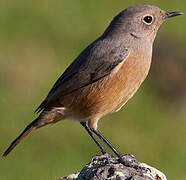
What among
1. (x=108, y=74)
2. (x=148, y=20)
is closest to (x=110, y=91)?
(x=108, y=74)

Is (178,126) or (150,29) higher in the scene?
(150,29)

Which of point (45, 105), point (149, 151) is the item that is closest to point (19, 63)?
point (149, 151)

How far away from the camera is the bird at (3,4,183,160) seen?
9.55 meters

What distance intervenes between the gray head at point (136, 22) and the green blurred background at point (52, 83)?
3.72m

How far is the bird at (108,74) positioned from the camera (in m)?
9.55

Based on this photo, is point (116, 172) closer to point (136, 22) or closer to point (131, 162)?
point (131, 162)

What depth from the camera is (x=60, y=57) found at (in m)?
16.4

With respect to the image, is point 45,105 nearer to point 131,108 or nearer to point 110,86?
point 110,86

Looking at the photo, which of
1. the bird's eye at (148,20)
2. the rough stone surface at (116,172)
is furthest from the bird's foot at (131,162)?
the bird's eye at (148,20)

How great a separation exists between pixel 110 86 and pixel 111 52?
1.51 ft

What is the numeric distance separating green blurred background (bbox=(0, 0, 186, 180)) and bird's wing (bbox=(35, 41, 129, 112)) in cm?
338

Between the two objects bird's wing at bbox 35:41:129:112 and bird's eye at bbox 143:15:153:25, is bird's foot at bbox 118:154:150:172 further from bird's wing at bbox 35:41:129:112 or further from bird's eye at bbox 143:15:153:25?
bird's eye at bbox 143:15:153:25

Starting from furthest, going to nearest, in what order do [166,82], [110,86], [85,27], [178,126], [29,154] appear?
[85,27]
[166,82]
[178,126]
[29,154]
[110,86]

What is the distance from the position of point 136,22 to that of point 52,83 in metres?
5.92
